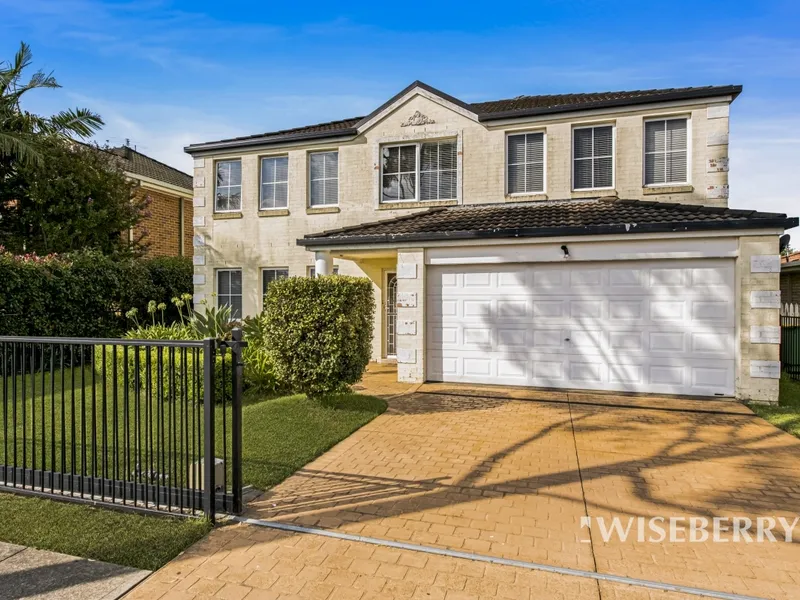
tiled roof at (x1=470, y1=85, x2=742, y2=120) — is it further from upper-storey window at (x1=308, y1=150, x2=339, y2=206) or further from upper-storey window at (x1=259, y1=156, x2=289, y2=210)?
upper-storey window at (x1=259, y1=156, x2=289, y2=210)

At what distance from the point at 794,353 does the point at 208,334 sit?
1334 cm

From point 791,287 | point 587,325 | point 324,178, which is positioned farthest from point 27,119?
point 791,287

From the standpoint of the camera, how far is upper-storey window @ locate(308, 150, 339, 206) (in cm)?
1296

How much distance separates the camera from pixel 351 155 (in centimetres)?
1268

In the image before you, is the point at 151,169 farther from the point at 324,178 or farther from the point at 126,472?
the point at 126,472

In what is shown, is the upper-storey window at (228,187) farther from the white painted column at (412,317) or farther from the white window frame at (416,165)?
the white painted column at (412,317)

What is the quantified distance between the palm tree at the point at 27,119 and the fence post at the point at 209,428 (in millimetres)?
12617

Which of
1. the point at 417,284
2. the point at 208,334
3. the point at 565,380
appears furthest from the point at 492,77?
the point at 208,334

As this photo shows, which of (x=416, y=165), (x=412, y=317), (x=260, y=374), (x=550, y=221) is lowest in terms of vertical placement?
(x=260, y=374)

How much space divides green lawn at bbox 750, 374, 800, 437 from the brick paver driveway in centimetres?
37

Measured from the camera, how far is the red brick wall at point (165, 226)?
59.5ft

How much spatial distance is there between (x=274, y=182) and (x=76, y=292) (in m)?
5.64

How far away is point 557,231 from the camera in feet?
29.3

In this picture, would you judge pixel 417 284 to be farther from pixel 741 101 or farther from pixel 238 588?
pixel 741 101
